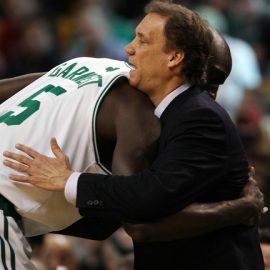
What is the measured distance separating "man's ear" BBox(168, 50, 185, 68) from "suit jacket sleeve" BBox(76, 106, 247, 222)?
0.23m

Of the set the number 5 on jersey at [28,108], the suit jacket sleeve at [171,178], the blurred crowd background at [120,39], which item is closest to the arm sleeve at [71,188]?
the suit jacket sleeve at [171,178]

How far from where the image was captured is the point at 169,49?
4051 millimetres

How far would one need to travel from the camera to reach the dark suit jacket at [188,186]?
12.5 ft

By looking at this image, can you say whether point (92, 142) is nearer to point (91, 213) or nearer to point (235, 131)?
point (91, 213)

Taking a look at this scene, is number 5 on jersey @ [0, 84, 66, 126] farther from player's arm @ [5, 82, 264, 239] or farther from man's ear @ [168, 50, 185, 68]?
man's ear @ [168, 50, 185, 68]

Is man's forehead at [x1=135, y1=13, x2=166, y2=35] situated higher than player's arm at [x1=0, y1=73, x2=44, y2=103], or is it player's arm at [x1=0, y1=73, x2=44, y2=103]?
man's forehead at [x1=135, y1=13, x2=166, y2=35]

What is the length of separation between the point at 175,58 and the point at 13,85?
846 millimetres

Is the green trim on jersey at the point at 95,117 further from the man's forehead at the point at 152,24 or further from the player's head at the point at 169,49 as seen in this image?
the man's forehead at the point at 152,24

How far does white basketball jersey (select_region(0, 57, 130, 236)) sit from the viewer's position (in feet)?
13.3

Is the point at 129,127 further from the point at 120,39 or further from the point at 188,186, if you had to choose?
the point at 120,39

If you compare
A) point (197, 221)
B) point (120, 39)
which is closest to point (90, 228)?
point (197, 221)

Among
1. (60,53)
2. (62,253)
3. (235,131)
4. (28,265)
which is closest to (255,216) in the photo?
(235,131)

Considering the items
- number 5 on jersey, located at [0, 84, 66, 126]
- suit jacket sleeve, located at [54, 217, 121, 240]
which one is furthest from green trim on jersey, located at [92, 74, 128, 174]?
→ suit jacket sleeve, located at [54, 217, 121, 240]

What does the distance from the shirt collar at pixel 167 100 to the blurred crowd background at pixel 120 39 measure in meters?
3.08
